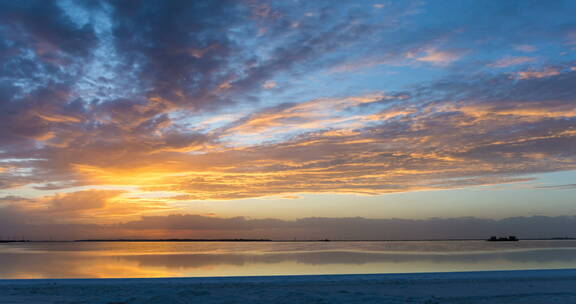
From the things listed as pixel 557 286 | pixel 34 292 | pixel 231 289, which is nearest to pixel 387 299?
pixel 231 289

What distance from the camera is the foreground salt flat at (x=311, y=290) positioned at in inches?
577

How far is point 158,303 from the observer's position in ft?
45.3

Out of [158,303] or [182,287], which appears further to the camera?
[182,287]

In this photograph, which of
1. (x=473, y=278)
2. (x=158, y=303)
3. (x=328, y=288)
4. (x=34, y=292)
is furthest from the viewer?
(x=473, y=278)

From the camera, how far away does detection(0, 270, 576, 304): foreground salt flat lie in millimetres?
14664

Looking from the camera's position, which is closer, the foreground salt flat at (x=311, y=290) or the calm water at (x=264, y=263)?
the foreground salt flat at (x=311, y=290)

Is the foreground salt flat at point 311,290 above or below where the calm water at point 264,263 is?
above

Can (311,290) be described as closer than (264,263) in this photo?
Yes

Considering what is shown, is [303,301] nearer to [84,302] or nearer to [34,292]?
[84,302]

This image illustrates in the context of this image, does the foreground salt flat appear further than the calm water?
No

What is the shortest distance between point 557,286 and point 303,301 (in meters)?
11.7

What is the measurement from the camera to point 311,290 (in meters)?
16.9

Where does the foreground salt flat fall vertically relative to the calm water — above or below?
above

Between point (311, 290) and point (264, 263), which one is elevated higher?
point (311, 290)
